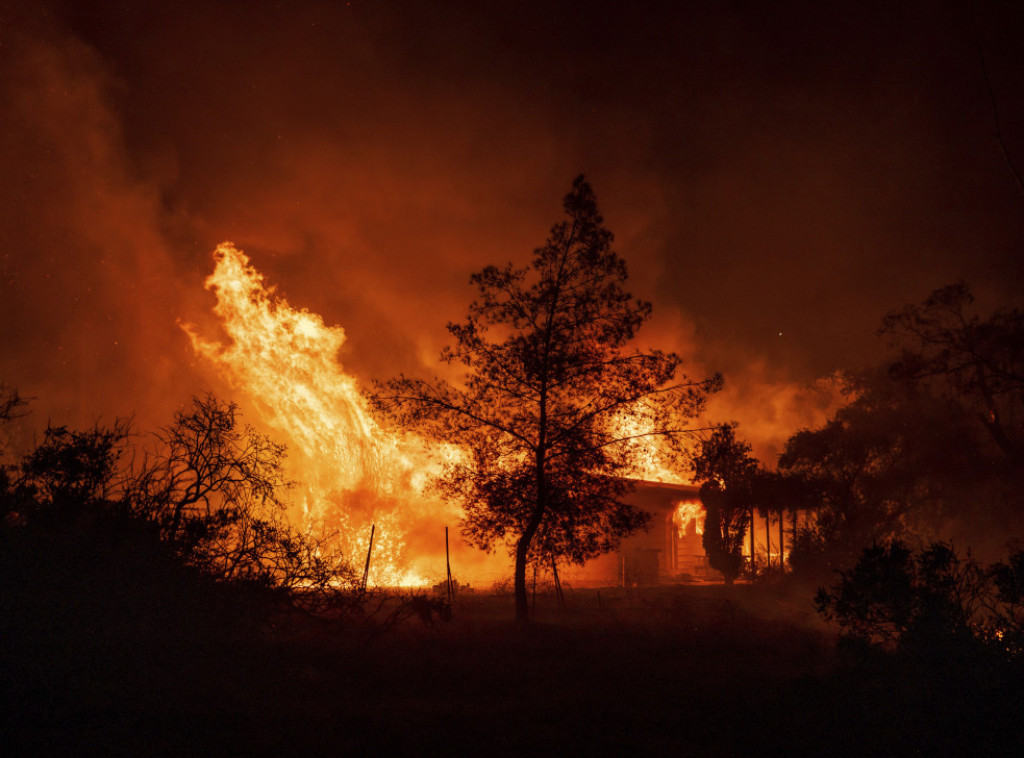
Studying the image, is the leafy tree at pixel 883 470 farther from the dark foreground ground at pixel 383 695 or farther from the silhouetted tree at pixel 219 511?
the silhouetted tree at pixel 219 511

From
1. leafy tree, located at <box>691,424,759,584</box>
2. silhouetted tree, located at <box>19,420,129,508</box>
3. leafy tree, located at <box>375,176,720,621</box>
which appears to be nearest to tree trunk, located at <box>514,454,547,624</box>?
leafy tree, located at <box>375,176,720,621</box>

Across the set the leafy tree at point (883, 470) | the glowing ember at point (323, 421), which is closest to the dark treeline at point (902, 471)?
the leafy tree at point (883, 470)

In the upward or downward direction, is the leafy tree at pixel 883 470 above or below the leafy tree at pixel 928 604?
above

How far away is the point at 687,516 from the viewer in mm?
46125

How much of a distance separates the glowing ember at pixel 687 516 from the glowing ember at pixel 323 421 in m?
16.5

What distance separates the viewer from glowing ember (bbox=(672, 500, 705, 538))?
139 ft

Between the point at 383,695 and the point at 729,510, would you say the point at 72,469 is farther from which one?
the point at 729,510

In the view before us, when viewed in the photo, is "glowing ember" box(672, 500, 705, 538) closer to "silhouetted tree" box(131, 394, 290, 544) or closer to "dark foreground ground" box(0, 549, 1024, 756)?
"dark foreground ground" box(0, 549, 1024, 756)

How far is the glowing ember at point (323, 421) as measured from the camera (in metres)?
31.6

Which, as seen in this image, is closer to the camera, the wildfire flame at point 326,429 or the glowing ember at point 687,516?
the wildfire flame at point 326,429

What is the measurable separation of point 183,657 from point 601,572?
30.4 meters

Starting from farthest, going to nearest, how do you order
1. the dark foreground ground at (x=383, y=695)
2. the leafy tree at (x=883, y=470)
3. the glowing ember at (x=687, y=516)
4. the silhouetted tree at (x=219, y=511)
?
the glowing ember at (x=687, y=516) < the leafy tree at (x=883, y=470) < the silhouetted tree at (x=219, y=511) < the dark foreground ground at (x=383, y=695)

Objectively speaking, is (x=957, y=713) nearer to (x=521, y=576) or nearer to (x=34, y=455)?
(x=521, y=576)

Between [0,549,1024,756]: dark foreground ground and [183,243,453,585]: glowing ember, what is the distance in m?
19.0
